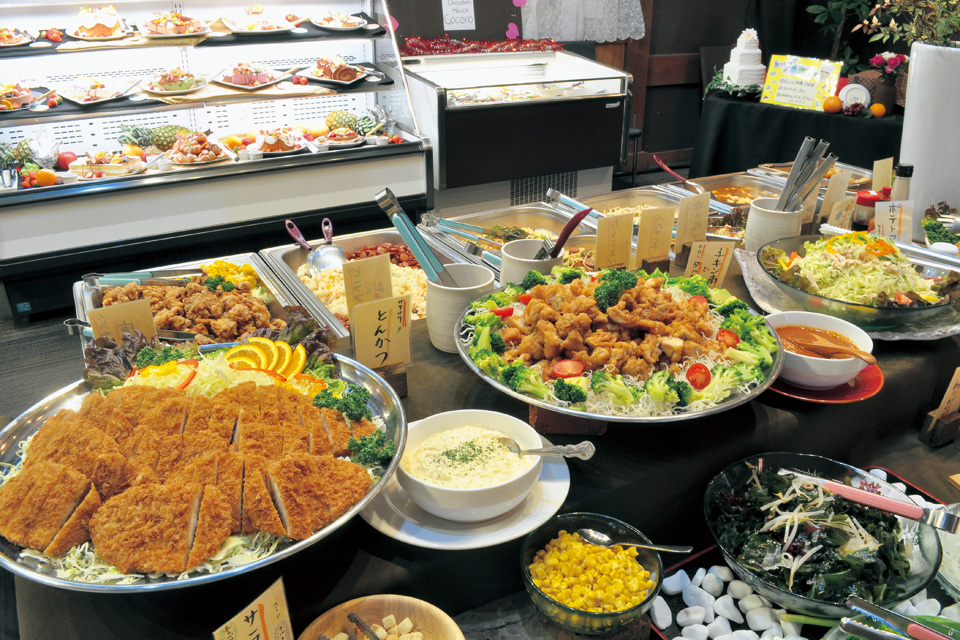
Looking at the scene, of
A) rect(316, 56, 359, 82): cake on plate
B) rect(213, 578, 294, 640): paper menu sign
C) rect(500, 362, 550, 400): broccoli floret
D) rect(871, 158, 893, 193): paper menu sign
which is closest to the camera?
rect(213, 578, 294, 640): paper menu sign

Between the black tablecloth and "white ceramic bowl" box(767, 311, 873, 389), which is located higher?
the black tablecloth

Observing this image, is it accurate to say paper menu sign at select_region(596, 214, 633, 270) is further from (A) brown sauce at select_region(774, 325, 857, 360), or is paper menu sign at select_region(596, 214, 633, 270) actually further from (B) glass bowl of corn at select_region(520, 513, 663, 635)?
(B) glass bowl of corn at select_region(520, 513, 663, 635)

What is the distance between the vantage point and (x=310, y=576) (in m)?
1.40

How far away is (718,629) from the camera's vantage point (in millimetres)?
1607

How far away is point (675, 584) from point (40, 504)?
1.47m

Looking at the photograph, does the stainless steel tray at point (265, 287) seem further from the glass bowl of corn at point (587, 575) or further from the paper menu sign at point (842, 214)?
the paper menu sign at point (842, 214)

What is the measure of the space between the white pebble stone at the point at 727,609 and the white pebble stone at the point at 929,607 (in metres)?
0.48

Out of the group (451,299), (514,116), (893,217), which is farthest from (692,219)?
(514,116)

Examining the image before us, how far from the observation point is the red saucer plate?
1.96m

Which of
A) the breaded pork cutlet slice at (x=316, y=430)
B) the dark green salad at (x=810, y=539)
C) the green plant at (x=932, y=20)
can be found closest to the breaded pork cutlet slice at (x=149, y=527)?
the breaded pork cutlet slice at (x=316, y=430)

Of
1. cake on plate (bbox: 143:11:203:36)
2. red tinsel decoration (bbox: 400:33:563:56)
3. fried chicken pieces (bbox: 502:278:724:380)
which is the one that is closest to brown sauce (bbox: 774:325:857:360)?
fried chicken pieces (bbox: 502:278:724:380)

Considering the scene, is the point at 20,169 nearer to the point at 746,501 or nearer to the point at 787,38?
the point at 746,501

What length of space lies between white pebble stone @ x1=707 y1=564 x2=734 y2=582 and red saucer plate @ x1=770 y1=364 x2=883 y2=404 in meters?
0.56

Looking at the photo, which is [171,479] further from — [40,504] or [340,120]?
[340,120]
